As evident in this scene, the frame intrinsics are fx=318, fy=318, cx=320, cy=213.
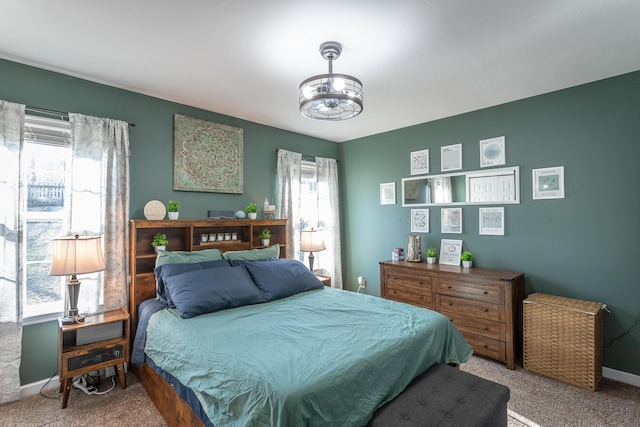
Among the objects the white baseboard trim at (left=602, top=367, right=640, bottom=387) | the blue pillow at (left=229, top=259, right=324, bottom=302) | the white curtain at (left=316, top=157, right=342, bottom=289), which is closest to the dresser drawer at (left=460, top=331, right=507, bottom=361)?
the white baseboard trim at (left=602, top=367, right=640, bottom=387)

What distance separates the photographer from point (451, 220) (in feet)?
12.7

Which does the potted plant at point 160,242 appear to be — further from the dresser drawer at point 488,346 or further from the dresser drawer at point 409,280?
the dresser drawer at point 488,346

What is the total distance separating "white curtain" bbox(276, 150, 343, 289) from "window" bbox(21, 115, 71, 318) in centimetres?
224

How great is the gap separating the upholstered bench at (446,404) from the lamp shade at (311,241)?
7.66 ft

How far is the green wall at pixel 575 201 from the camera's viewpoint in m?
2.75

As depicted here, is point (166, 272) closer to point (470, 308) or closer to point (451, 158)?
point (470, 308)

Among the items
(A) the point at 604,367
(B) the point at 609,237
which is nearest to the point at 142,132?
(B) the point at 609,237

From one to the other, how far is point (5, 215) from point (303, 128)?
314 centimetres

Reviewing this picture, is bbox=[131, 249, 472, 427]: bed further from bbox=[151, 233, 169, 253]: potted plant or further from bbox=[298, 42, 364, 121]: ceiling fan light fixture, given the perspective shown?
bbox=[298, 42, 364, 121]: ceiling fan light fixture

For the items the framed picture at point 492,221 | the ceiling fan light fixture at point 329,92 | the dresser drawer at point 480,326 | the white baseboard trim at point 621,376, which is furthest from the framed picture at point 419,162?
the white baseboard trim at point 621,376

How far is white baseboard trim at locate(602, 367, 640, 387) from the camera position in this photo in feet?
8.83

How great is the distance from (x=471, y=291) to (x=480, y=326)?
0.34 m

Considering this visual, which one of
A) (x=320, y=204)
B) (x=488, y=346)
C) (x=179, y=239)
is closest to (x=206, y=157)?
(x=179, y=239)

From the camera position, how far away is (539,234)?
324 cm
